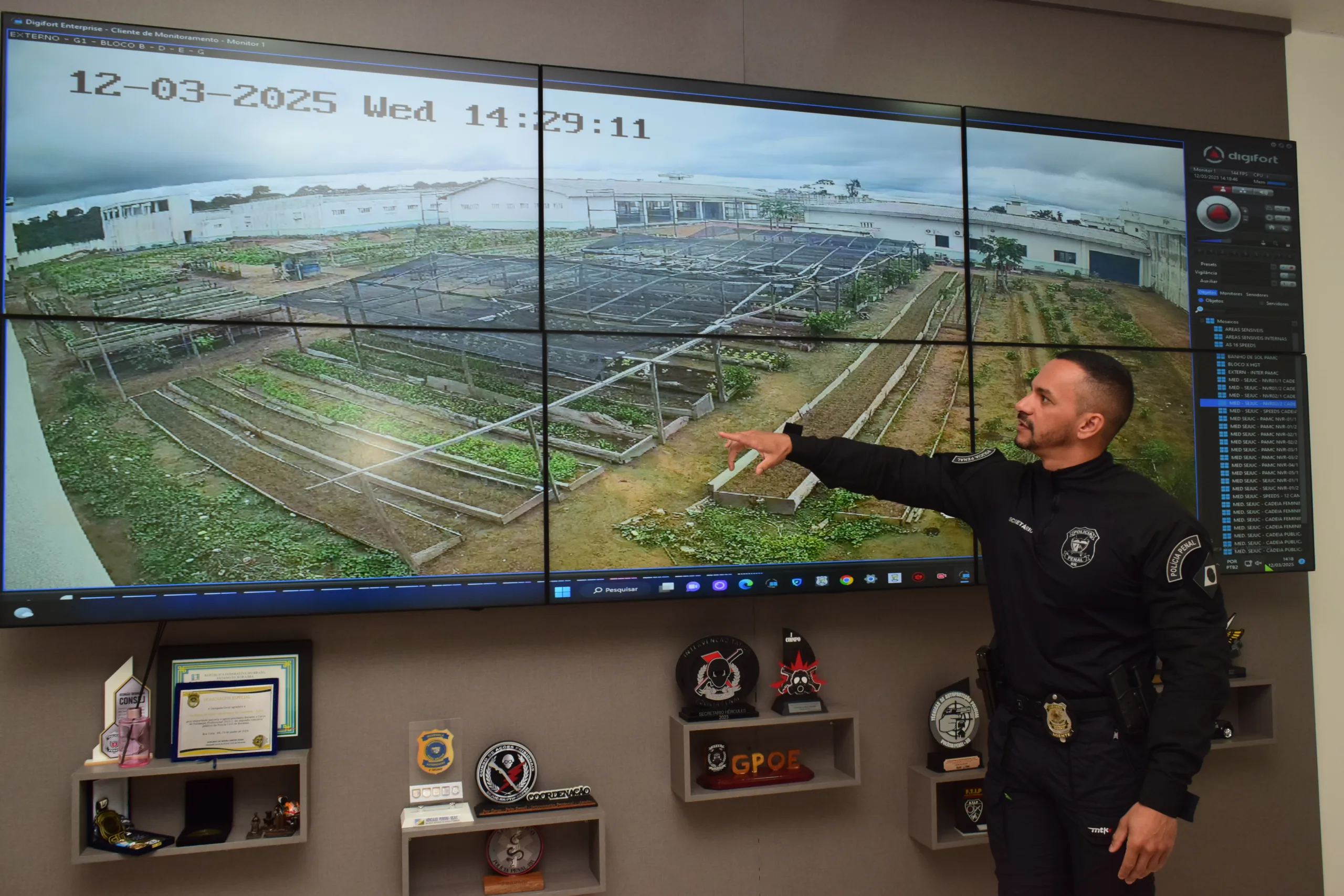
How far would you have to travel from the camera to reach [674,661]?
3416mm

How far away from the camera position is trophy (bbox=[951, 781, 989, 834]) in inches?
139

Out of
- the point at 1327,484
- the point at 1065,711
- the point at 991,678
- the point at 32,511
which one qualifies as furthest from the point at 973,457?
the point at 32,511

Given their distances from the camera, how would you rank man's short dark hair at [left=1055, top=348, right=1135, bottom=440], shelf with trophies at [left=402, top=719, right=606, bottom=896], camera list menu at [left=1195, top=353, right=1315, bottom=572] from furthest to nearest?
camera list menu at [left=1195, top=353, right=1315, bottom=572] < shelf with trophies at [left=402, top=719, right=606, bottom=896] < man's short dark hair at [left=1055, top=348, right=1135, bottom=440]

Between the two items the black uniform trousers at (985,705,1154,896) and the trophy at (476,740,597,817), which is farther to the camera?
the trophy at (476,740,597,817)

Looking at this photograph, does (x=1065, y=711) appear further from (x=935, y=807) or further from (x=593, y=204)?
(x=593, y=204)

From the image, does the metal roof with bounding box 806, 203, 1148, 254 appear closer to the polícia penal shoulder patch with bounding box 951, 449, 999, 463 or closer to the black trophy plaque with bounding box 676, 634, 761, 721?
the polícia penal shoulder patch with bounding box 951, 449, 999, 463

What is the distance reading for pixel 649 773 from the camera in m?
3.38

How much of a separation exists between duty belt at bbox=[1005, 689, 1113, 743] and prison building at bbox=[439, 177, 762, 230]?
182cm

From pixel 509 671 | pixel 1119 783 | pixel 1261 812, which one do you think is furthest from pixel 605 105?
pixel 1261 812

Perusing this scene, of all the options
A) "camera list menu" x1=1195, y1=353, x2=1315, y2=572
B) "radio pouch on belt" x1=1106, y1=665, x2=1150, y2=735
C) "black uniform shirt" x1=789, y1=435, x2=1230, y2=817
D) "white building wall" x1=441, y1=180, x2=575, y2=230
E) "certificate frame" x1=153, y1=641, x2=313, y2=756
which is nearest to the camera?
"black uniform shirt" x1=789, y1=435, x2=1230, y2=817

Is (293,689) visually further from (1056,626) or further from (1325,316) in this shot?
(1325,316)

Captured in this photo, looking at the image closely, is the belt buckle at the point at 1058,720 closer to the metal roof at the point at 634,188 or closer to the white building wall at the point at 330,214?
the metal roof at the point at 634,188

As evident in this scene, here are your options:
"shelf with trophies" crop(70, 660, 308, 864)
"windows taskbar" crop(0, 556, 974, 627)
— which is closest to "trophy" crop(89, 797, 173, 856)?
"shelf with trophies" crop(70, 660, 308, 864)

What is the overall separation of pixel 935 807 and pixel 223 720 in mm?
2279
